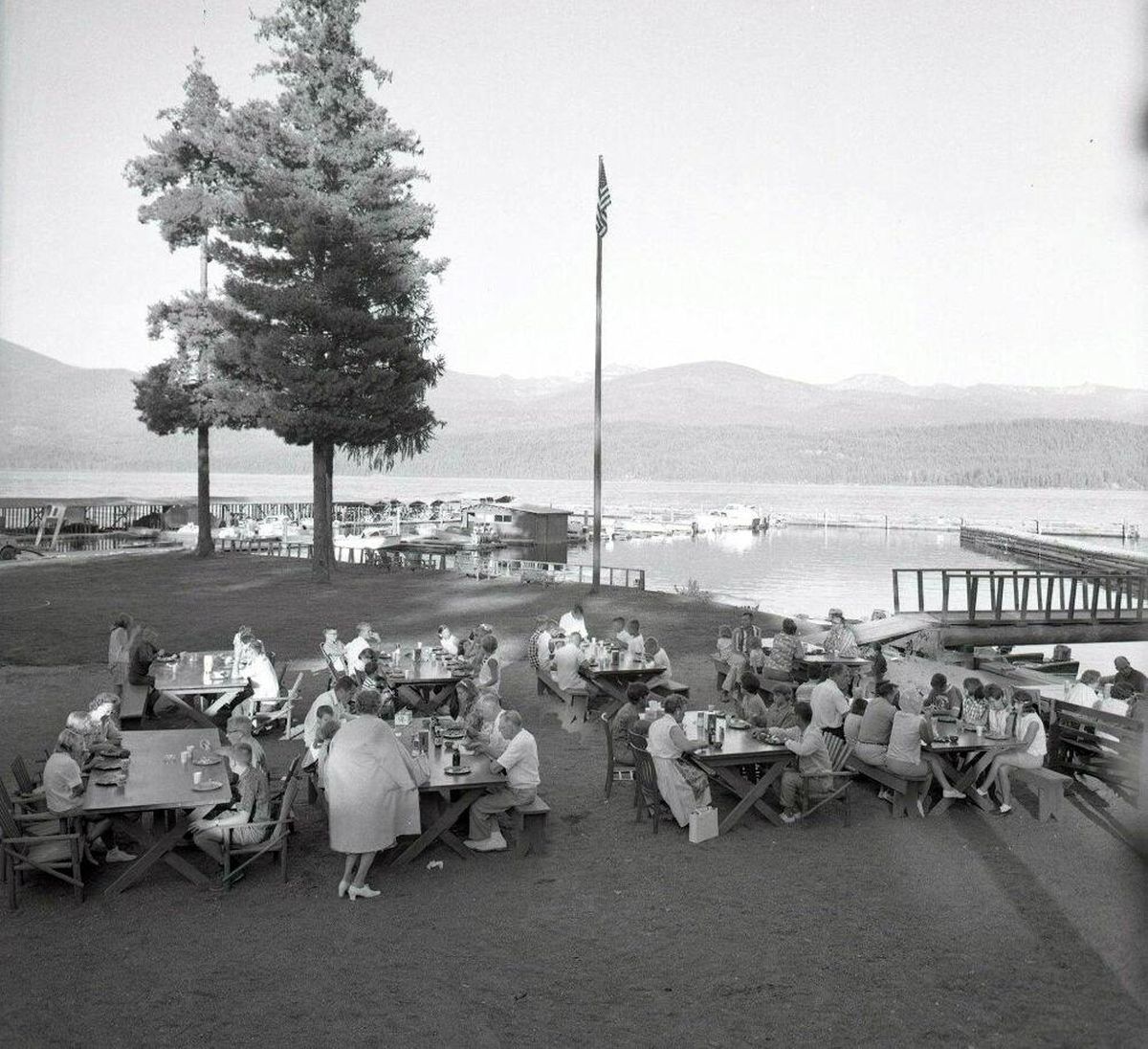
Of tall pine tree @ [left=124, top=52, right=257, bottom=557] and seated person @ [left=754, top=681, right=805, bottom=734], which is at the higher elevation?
tall pine tree @ [left=124, top=52, right=257, bottom=557]

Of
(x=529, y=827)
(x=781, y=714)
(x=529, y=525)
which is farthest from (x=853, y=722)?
(x=529, y=525)

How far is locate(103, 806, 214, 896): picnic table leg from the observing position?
7164 mm

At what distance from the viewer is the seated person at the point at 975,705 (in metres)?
9.93

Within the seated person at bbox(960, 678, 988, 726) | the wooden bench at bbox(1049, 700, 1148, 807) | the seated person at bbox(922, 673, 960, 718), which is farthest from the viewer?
the seated person at bbox(922, 673, 960, 718)

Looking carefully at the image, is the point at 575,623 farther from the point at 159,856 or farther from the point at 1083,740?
the point at 159,856

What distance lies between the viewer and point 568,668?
12.6 m

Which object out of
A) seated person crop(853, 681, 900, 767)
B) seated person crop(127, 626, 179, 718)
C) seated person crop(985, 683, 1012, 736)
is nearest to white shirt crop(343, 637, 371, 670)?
seated person crop(127, 626, 179, 718)

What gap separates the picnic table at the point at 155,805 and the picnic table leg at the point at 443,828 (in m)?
1.47

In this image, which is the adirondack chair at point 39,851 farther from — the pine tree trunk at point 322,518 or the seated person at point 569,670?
the pine tree trunk at point 322,518

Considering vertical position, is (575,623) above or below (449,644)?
above

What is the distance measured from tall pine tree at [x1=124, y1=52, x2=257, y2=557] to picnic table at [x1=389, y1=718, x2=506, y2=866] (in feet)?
65.7

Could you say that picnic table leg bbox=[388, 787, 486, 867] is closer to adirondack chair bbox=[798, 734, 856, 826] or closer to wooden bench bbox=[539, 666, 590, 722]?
adirondack chair bbox=[798, 734, 856, 826]

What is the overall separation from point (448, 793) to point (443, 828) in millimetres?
563

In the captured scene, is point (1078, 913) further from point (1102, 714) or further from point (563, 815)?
point (563, 815)
